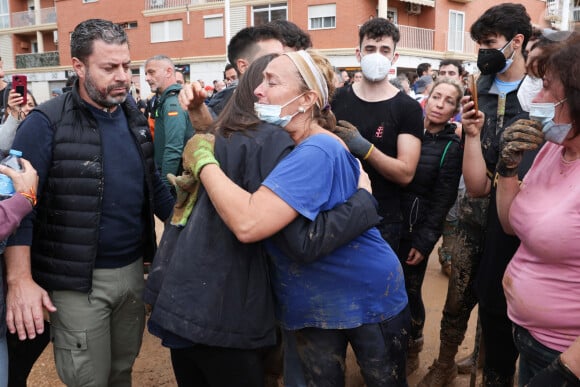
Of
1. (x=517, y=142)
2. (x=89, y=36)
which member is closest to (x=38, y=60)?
(x=89, y=36)

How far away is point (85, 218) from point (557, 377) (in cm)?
191

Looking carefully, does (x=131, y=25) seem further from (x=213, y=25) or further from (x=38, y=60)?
(x=38, y=60)

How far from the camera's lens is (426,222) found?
10.4ft

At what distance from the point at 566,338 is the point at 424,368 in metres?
1.87

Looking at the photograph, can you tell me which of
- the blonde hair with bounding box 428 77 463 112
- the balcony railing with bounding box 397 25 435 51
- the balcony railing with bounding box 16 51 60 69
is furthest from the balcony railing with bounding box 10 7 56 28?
the blonde hair with bounding box 428 77 463 112

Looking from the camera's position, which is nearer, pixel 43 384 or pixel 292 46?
pixel 43 384

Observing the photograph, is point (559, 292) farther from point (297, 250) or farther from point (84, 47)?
point (84, 47)

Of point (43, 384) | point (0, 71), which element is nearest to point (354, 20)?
point (0, 71)

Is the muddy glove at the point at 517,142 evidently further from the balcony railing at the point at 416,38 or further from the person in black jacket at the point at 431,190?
the balcony railing at the point at 416,38

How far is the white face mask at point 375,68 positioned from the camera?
306 cm

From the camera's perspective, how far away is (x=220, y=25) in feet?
85.9

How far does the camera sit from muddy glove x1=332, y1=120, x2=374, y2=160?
2.81 m

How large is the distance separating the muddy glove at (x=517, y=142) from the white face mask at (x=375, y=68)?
1.15 m

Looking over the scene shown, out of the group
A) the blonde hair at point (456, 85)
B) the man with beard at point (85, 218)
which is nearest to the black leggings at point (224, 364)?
the man with beard at point (85, 218)
